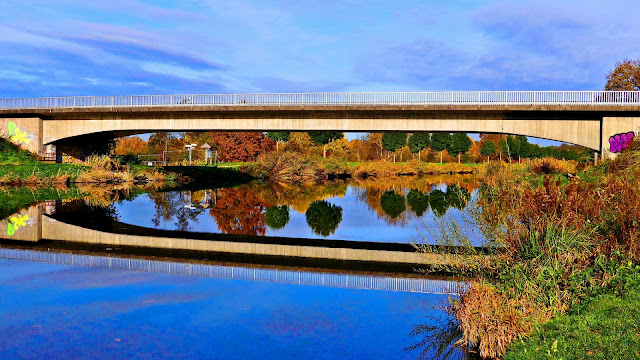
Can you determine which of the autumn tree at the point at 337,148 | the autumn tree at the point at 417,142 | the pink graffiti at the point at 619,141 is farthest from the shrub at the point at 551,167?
the autumn tree at the point at 417,142

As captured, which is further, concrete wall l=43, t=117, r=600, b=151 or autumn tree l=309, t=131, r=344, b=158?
autumn tree l=309, t=131, r=344, b=158

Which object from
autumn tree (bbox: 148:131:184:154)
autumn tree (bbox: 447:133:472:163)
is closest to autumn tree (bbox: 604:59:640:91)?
autumn tree (bbox: 447:133:472:163)

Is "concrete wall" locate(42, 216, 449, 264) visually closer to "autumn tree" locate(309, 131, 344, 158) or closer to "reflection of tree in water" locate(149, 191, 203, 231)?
"reflection of tree in water" locate(149, 191, 203, 231)

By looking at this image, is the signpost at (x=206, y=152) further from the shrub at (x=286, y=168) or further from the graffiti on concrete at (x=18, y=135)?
the graffiti on concrete at (x=18, y=135)

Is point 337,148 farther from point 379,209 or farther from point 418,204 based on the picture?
point 379,209

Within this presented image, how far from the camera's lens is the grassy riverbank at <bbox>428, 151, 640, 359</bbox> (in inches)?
266

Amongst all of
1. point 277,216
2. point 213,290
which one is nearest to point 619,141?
point 277,216

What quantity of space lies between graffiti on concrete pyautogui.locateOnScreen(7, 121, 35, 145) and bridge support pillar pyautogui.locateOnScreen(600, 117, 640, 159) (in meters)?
38.5

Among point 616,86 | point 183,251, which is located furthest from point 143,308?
point 616,86

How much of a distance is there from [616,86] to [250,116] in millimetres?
45509

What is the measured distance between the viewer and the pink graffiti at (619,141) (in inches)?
1198

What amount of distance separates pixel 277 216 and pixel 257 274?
11487 millimetres

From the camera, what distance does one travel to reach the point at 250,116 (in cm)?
3716

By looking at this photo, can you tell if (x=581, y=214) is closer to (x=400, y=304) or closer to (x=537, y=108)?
(x=400, y=304)
